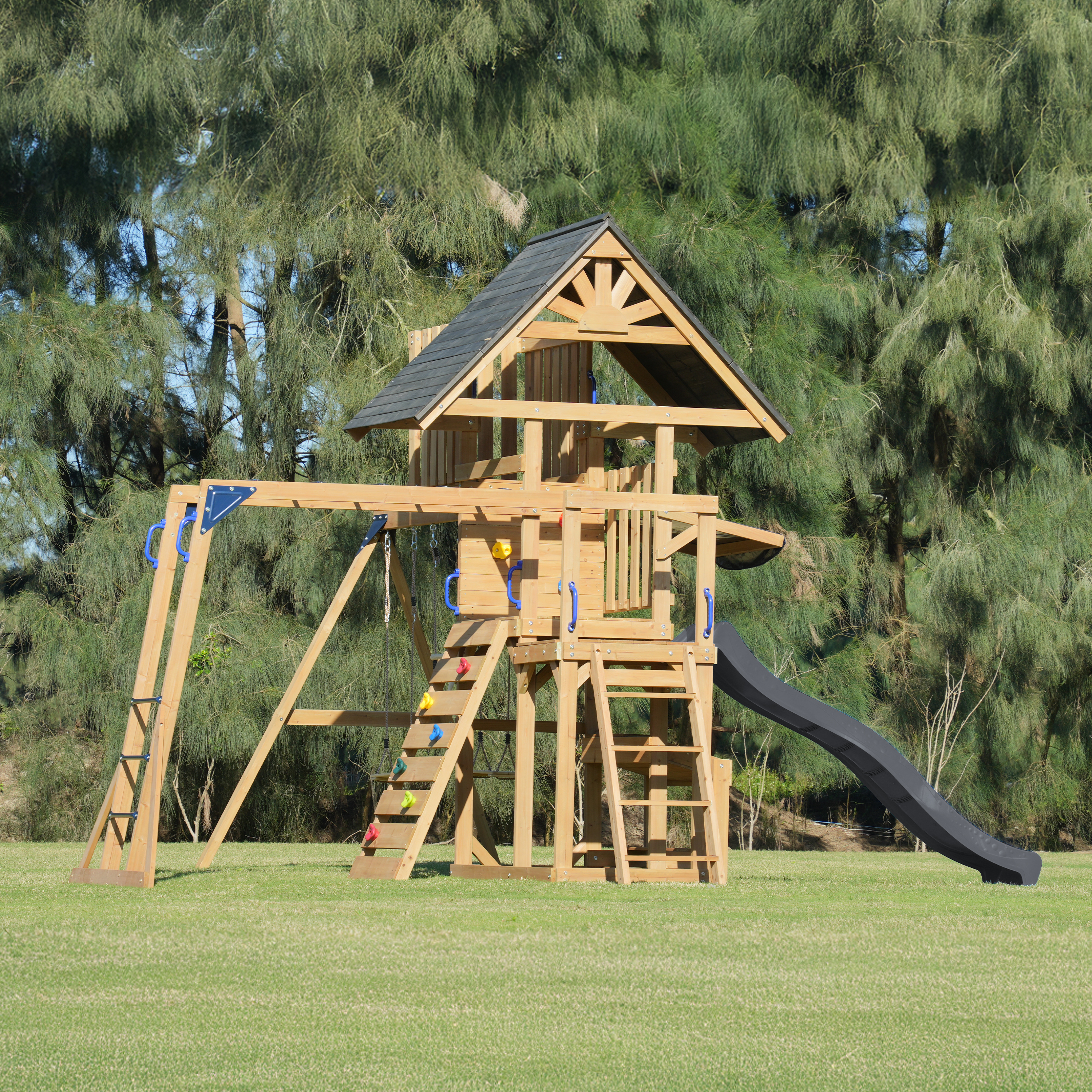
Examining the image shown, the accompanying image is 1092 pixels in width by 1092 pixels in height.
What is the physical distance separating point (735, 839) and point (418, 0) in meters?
10.9

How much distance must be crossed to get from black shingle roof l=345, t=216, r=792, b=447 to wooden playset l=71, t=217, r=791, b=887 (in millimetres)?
23

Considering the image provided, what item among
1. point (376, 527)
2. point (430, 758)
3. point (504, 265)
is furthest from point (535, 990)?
point (504, 265)

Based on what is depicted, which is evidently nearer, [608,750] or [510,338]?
[608,750]

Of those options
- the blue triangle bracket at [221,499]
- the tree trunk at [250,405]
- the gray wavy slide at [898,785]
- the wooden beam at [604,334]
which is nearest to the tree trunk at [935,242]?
the tree trunk at [250,405]

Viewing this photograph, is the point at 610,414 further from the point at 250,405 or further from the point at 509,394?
the point at 250,405

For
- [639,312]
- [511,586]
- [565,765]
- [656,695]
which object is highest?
[639,312]

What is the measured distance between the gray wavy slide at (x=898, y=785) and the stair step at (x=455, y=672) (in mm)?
1505

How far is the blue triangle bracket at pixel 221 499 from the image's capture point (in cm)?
903

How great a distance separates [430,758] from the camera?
31.5 ft

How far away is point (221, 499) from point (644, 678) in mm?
2811

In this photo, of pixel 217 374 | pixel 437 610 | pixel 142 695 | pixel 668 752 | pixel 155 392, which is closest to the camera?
pixel 142 695

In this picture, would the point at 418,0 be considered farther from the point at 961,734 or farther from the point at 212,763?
the point at 961,734

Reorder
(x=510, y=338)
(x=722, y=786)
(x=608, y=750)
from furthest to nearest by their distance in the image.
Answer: (x=722, y=786) → (x=510, y=338) → (x=608, y=750)

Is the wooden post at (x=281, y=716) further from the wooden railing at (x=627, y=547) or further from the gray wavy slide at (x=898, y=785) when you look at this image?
the gray wavy slide at (x=898, y=785)
